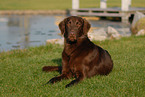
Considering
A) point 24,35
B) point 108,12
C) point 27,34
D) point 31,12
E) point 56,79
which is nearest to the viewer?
point 56,79

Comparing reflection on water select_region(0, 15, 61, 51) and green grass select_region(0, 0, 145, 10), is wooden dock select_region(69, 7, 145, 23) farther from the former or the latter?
green grass select_region(0, 0, 145, 10)

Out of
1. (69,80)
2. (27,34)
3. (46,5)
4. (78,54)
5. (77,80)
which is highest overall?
(78,54)

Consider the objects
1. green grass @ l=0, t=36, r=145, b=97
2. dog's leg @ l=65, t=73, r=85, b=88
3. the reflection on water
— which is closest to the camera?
green grass @ l=0, t=36, r=145, b=97

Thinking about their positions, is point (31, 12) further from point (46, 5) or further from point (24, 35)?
point (24, 35)

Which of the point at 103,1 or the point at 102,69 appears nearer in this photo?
the point at 102,69

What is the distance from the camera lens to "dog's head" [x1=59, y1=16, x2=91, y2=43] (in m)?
5.26

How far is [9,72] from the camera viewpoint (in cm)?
680

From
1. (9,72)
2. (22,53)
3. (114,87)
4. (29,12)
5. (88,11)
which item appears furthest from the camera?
(29,12)

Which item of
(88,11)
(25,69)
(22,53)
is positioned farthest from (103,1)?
(25,69)

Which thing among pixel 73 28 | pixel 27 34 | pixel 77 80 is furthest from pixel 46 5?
pixel 77 80

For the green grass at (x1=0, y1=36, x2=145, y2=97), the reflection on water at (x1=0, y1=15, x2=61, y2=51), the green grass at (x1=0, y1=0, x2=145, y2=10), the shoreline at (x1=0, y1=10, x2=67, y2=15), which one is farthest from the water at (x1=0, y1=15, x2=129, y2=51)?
the green grass at (x1=0, y1=0, x2=145, y2=10)

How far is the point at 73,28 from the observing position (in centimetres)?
529

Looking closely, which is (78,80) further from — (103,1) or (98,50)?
(103,1)

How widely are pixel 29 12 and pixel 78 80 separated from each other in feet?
127
